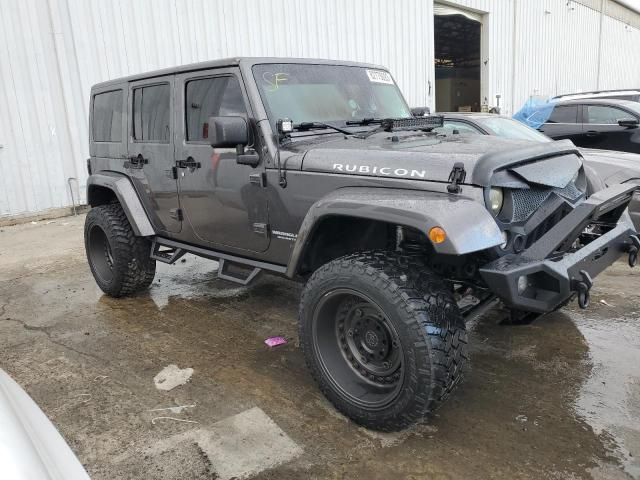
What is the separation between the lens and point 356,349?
281 cm

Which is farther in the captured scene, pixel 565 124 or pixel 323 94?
pixel 565 124

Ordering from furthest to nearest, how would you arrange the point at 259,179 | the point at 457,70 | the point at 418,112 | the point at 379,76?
the point at 457,70 → the point at 418,112 → the point at 379,76 → the point at 259,179

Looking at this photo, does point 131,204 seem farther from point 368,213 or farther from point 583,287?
point 583,287

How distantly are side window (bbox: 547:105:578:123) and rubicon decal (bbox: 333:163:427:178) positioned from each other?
6.57 meters

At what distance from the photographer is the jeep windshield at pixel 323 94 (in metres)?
3.32

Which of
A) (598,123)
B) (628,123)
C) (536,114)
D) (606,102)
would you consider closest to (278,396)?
(628,123)

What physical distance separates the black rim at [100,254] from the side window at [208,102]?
1.74m

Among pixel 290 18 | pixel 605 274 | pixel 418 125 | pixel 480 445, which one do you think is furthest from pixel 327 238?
pixel 290 18

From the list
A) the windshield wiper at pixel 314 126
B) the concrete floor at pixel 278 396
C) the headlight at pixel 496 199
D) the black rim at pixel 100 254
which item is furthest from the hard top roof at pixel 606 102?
the black rim at pixel 100 254

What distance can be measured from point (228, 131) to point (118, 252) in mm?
2075

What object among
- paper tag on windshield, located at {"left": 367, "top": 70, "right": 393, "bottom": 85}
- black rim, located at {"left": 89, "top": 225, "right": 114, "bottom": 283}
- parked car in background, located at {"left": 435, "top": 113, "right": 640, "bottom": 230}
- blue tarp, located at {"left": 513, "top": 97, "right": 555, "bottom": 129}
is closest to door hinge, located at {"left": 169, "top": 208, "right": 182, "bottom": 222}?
black rim, located at {"left": 89, "top": 225, "right": 114, "bottom": 283}

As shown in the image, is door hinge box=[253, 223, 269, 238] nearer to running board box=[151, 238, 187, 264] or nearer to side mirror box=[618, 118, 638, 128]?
running board box=[151, 238, 187, 264]

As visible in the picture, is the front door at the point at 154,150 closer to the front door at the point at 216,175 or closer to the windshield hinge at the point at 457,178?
the front door at the point at 216,175

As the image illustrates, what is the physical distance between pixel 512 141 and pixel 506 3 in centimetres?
1672
